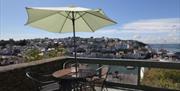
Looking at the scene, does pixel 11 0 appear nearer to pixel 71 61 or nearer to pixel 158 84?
pixel 71 61

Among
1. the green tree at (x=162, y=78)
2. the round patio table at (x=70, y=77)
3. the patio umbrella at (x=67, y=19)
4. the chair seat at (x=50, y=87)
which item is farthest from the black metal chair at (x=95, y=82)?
the green tree at (x=162, y=78)

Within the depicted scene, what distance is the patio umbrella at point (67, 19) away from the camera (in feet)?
15.5

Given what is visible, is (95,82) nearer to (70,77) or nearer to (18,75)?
(70,77)

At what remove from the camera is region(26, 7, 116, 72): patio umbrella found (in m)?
4.73

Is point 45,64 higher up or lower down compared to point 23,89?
higher up

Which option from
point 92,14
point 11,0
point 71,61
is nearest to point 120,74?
point 71,61

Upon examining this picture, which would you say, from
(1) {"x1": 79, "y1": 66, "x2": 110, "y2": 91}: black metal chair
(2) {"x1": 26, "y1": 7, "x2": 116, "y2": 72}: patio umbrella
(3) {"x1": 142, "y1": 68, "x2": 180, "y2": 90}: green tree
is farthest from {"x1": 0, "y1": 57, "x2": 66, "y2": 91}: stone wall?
(3) {"x1": 142, "y1": 68, "x2": 180, "y2": 90}: green tree

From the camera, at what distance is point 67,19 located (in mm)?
5586

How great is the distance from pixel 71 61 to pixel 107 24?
A: 2181 millimetres

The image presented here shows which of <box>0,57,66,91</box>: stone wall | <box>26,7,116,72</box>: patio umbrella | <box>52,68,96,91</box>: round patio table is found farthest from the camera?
<box>0,57,66,91</box>: stone wall

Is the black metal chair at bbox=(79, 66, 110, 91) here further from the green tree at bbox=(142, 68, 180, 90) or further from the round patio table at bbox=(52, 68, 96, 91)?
the green tree at bbox=(142, 68, 180, 90)

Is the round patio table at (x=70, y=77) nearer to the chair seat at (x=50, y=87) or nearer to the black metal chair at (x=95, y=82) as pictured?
the black metal chair at (x=95, y=82)

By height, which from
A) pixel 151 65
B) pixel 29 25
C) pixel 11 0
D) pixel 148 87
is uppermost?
pixel 11 0

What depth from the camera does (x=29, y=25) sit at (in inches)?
202
